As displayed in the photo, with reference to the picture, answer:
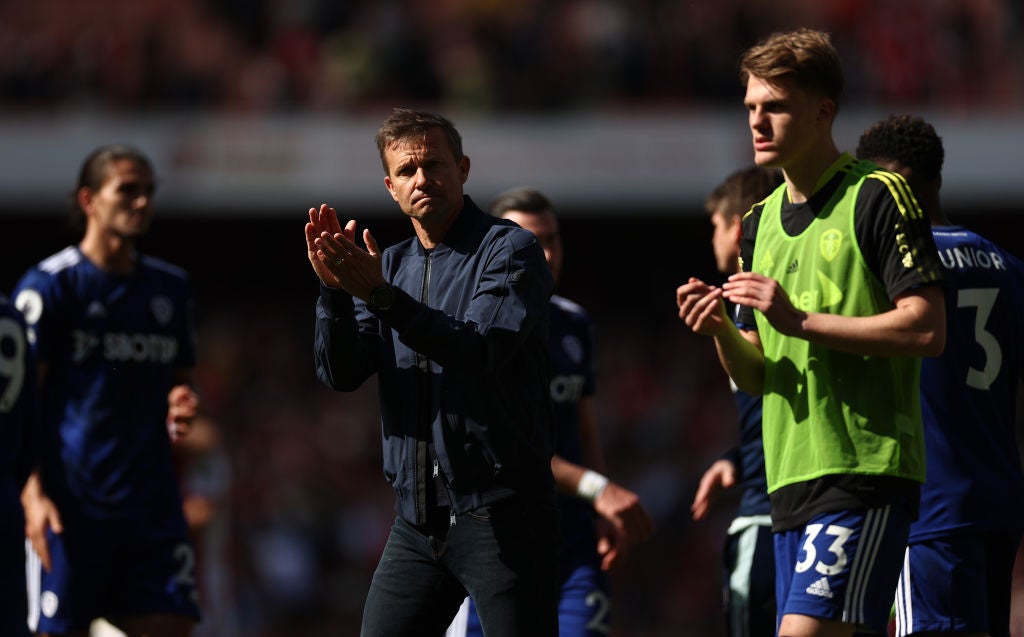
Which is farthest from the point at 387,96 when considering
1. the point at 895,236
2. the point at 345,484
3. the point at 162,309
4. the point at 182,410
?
the point at 895,236

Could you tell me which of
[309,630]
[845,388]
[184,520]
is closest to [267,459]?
[309,630]

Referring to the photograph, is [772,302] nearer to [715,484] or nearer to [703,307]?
[703,307]

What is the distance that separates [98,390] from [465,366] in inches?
100

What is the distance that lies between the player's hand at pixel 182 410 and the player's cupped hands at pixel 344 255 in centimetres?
212

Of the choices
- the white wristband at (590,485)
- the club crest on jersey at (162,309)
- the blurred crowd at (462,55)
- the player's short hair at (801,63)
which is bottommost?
the white wristband at (590,485)

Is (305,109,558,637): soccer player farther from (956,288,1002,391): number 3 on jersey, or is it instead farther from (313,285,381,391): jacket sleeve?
(956,288,1002,391): number 3 on jersey

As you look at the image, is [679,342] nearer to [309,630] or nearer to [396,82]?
[396,82]

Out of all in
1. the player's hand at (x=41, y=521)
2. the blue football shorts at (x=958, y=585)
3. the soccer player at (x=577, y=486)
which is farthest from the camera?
the player's hand at (x=41, y=521)

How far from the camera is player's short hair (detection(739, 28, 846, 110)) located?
13.5ft

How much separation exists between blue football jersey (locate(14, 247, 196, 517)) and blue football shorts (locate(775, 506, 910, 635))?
3.02 m

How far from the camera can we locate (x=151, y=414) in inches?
245

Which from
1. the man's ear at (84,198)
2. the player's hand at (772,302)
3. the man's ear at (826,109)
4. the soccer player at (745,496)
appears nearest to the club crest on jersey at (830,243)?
the player's hand at (772,302)

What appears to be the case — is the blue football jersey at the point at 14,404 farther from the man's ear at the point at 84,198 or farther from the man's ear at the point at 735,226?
the man's ear at the point at 735,226

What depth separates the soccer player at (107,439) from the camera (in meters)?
6.02
